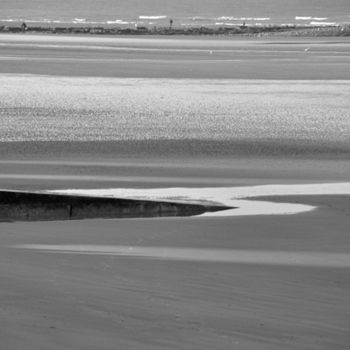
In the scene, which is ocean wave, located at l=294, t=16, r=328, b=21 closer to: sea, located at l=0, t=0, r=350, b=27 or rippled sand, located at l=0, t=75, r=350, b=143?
sea, located at l=0, t=0, r=350, b=27

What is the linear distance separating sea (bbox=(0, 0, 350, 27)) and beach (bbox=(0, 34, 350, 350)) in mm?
101239

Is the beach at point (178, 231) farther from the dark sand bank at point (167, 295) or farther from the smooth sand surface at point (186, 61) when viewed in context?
the smooth sand surface at point (186, 61)

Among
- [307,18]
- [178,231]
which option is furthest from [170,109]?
[307,18]

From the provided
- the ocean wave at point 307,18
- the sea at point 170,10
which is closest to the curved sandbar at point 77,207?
the sea at point 170,10

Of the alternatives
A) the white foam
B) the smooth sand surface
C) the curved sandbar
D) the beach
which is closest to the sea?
the smooth sand surface

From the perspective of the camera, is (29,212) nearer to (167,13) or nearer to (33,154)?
(33,154)

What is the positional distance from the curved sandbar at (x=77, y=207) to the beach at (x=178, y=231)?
0.28 meters

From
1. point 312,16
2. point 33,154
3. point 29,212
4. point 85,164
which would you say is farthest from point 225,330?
point 312,16

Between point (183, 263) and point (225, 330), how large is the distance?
1607 mm

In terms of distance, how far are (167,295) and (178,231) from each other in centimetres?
218

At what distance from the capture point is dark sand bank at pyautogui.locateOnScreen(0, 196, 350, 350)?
5.36 m

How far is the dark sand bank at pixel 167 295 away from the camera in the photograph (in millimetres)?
5363

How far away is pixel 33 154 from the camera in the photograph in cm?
1368

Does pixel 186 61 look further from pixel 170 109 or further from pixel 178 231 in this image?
pixel 178 231
